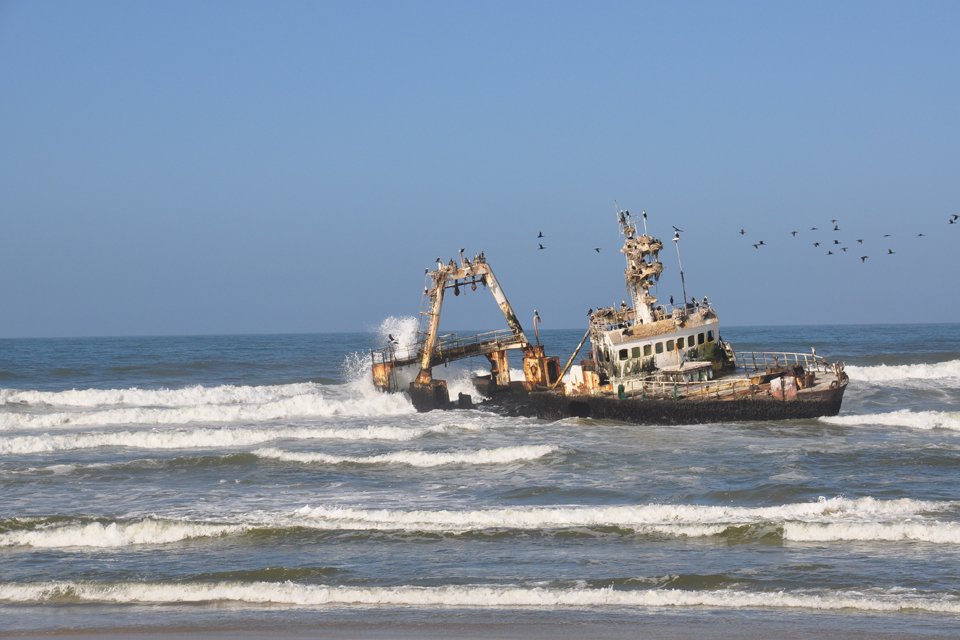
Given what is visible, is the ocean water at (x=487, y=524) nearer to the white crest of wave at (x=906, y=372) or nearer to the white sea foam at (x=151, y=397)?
the white sea foam at (x=151, y=397)

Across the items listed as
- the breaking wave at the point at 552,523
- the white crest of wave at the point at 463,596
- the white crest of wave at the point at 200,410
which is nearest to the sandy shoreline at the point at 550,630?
the white crest of wave at the point at 463,596

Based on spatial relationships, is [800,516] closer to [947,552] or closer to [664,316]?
[947,552]

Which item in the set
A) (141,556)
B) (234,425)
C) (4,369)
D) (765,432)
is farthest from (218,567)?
(4,369)

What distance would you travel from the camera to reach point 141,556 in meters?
18.7

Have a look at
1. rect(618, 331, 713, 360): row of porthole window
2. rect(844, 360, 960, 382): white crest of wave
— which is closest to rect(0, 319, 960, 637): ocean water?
rect(618, 331, 713, 360): row of porthole window

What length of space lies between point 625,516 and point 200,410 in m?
26.2

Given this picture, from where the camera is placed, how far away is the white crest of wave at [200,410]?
4100 cm

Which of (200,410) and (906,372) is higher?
(200,410)

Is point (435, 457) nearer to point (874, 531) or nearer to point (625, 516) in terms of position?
point (625, 516)

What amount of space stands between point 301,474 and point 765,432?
47.3 feet

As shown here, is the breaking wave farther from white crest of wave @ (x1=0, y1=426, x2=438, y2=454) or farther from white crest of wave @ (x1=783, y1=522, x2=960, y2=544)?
white crest of wave @ (x1=0, y1=426, x2=438, y2=454)

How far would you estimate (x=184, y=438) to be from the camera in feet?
111

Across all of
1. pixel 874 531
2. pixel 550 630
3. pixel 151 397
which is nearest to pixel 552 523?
pixel 874 531

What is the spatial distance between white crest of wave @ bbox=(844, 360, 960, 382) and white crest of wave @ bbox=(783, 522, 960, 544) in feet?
131
